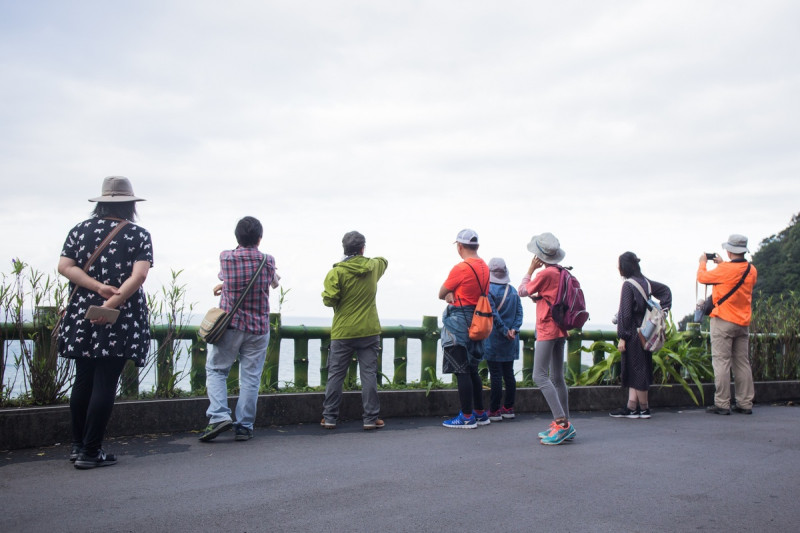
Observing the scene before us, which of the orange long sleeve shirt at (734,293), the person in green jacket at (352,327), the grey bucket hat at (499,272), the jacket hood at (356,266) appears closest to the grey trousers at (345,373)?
the person in green jacket at (352,327)

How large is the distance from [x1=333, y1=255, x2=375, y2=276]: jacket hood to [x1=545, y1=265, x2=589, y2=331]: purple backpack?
181 centimetres

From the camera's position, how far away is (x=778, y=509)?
14.6ft

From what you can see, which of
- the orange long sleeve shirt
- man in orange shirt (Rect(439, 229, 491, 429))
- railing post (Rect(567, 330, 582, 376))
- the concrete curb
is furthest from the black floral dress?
the orange long sleeve shirt

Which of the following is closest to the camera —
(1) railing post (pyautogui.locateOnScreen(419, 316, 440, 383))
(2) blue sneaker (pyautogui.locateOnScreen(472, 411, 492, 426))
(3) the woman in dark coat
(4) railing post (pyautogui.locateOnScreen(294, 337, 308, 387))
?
(2) blue sneaker (pyautogui.locateOnScreen(472, 411, 492, 426))

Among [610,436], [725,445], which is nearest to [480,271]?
[610,436]

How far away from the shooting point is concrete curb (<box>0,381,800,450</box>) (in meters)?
5.84

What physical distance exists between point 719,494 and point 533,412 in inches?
164

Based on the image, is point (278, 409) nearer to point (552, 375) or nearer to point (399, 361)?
point (399, 361)

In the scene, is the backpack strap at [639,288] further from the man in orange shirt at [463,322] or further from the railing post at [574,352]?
the man in orange shirt at [463,322]

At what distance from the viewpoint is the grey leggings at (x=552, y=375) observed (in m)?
6.50

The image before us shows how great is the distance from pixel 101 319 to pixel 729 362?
24.7 ft

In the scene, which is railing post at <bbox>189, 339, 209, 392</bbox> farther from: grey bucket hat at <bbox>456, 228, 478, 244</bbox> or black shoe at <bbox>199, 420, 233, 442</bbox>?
grey bucket hat at <bbox>456, 228, 478, 244</bbox>

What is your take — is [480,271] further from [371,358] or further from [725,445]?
[725,445]

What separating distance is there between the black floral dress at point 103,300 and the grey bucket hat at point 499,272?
163 inches
